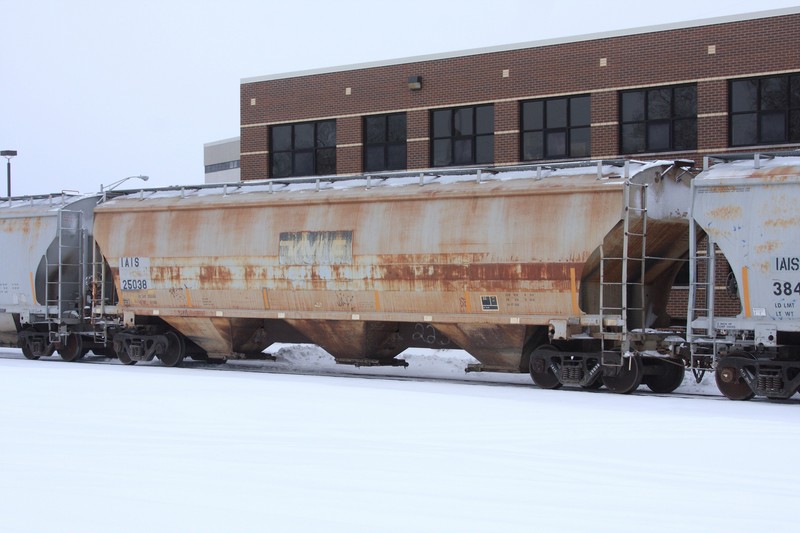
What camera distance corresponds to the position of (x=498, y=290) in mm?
17891

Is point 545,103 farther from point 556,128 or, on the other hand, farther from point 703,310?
point 703,310

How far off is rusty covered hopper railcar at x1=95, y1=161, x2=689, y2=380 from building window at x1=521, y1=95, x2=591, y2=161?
1116 centimetres

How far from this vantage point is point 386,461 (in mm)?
9523

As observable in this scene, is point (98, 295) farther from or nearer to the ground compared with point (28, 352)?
farther from the ground

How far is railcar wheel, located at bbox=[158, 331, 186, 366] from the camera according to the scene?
22.9 meters

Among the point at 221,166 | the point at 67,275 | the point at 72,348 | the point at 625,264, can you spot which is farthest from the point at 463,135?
the point at 221,166

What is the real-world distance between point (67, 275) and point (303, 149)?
40.8 ft

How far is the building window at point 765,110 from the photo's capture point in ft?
85.2

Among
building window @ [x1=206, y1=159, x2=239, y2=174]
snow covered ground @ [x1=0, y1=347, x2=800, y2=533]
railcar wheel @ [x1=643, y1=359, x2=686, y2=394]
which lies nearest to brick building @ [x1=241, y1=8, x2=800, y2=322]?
railcar wheel @ [x1=643, y1=359, x2=686, y2=394]

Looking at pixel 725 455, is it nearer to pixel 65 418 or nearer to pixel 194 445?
pixel 194 445

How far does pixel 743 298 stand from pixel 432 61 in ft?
58.8

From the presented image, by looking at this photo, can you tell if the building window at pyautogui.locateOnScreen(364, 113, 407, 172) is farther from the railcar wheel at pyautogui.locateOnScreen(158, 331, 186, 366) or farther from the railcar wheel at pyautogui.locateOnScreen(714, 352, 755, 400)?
the railcar wheel at pyautogui.locateOnScreen(714, 352, 755, 400)

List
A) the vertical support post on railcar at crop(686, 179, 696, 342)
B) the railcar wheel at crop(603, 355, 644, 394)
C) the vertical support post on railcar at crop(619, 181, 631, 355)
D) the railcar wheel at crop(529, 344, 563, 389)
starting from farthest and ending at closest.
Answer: the railcar wheel at crop(529, 344, 563, 389)
the railcar wheel at crop(603, 355, 644, 394)
the vertical support post on railcar at crop(619, 181, 631, 355)
the vertical support post on railcar at crop(686, 179, 696, 342)

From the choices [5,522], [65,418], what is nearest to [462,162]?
[65,418]
